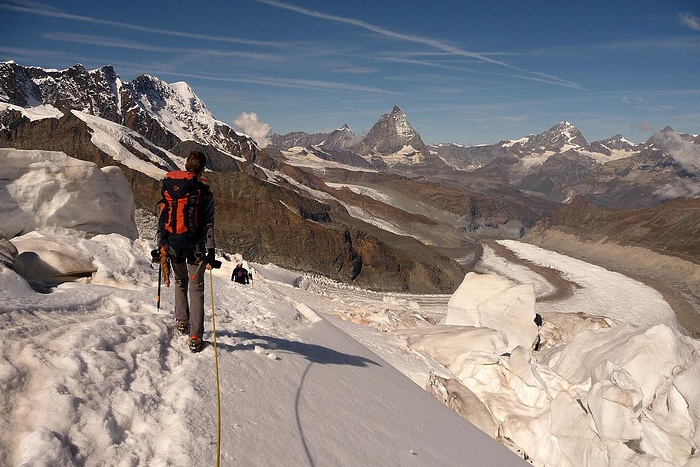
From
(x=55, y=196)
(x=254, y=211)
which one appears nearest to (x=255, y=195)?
(x=254, y=211)

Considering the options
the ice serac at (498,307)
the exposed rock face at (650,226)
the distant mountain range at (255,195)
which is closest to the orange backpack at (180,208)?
the ice serac at (498,307)

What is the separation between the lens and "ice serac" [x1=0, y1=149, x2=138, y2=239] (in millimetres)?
14531

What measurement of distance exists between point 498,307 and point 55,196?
18210mm

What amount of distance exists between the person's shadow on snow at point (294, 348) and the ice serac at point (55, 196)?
10.3 m

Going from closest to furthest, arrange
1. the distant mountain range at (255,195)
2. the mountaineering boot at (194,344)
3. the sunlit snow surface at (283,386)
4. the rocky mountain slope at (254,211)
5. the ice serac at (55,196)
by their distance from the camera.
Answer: the sunlit snow surface at (283,386), the mountaineering boot at (194,344), the ice serac at (55,196), the rocky mountain slope at (254,211), the distant mountain range at (255,195)

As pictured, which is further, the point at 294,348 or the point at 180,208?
the point at 294,348

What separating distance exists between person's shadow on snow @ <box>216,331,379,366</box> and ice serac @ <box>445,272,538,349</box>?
14.4 metres

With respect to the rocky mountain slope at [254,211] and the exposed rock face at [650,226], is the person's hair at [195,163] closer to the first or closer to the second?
the rocky mountain slope at [254,211]

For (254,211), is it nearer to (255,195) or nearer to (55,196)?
(255,195)

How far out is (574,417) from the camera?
10.3 metres

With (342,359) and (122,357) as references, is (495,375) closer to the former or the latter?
(342,359)

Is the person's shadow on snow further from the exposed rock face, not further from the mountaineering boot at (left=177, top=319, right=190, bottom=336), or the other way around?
the exposed rock face

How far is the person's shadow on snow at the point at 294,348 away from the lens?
6939mm

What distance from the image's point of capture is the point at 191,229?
575cm
